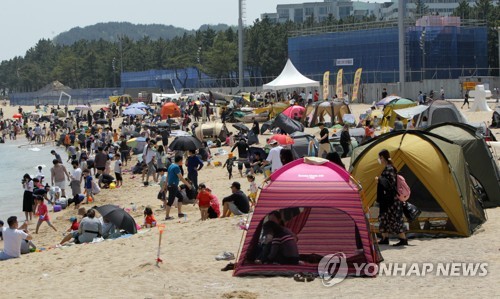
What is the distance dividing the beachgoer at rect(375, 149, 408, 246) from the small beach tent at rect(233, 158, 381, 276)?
61cm

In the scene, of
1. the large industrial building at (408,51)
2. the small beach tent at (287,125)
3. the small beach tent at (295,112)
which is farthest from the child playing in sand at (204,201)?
the large industrial building at (408,51)

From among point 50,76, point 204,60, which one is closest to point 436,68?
point 204,60

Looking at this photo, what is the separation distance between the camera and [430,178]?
40.5 ft

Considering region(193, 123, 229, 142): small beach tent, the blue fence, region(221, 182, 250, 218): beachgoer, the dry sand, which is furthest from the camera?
Answer: the blue fence

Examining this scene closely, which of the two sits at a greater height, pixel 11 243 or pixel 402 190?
pixel 402 190

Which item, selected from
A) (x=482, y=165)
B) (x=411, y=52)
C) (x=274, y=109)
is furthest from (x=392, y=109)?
(x=411, y=52)

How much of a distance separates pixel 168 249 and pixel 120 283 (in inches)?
78.6

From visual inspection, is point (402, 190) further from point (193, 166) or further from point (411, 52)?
point (411, 52)

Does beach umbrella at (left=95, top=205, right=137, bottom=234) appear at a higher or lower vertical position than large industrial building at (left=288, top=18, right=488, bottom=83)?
lower

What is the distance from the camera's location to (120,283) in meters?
10.7

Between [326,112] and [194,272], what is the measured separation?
24448mm

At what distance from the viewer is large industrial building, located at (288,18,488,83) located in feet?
212

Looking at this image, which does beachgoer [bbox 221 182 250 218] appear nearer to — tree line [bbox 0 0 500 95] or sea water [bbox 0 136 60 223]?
sea water [bbox 0 136 60 223]

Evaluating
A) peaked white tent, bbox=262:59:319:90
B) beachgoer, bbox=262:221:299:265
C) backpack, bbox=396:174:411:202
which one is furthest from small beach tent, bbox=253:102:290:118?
beachgoer, bbox=262:221:299:265
